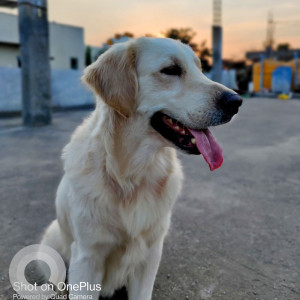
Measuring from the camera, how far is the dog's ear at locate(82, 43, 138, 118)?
1.78 metres

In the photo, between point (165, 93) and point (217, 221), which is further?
point (217, 221)

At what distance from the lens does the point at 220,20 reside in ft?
81.2

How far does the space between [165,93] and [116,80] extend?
0.97 feet

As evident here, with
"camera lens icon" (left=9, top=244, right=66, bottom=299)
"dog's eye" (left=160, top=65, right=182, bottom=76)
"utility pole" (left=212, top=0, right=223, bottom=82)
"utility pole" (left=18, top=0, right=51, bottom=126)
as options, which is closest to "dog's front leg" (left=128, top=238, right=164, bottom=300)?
"camera lens icon" (left=9, top=244, right=66, bottom=299)

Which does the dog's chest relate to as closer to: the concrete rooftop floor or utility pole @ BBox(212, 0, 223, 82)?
the concrete rooftop floor

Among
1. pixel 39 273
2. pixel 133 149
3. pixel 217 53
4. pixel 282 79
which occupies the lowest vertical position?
pixel 39 273

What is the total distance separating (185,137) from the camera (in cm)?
184

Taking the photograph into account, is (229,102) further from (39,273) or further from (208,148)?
(39,273)

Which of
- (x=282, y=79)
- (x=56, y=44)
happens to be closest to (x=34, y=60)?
(x=282, y=79)

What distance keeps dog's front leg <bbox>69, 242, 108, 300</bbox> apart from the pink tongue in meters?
0.80

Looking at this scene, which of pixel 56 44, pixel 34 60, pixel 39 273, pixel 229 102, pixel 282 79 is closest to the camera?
pixel 229 102

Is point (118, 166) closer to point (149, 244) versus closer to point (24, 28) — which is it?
point (149, 244)

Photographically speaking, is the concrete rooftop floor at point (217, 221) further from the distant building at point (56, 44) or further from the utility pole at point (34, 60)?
the distant building at point (56, 44)

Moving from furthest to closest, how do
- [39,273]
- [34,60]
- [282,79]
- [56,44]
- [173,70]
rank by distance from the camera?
[56,44] < [282,79] < [34,60] < [39,273] < [173,70]
